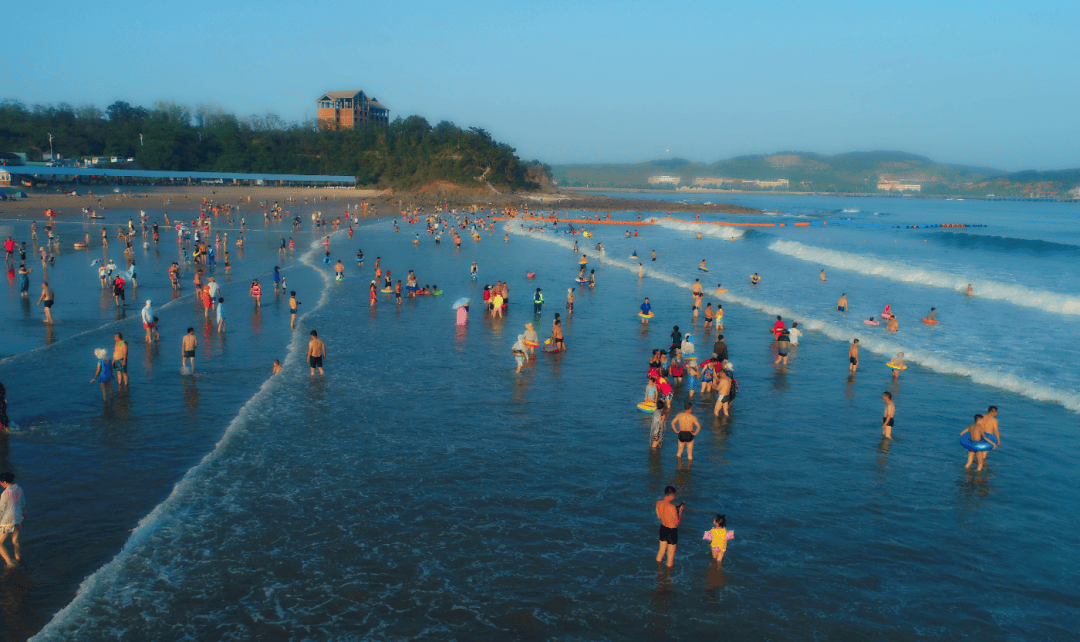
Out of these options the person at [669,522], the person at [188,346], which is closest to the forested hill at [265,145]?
the person at [188,346]

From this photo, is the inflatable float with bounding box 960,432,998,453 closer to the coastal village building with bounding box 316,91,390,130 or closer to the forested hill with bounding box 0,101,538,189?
the forested hill with bounding box 0,101,538,189

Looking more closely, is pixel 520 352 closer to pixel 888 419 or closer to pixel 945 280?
pixel 888 419

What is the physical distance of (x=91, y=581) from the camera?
8344 mm

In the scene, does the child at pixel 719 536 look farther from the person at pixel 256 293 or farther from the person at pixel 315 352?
the person at pixel 256 293

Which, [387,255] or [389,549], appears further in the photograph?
[387,255]

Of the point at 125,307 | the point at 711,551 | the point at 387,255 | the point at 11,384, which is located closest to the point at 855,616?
the point at 711,551

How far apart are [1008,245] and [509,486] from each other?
72541mm

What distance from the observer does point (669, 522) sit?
8867 mm

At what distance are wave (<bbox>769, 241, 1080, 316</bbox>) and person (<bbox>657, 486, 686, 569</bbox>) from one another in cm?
3030

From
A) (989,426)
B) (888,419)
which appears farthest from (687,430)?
(989,426)

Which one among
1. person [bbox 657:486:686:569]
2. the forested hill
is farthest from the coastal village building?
person [bbox 657:486:686:569]

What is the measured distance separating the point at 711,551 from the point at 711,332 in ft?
49.1

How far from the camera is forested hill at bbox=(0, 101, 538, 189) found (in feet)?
362

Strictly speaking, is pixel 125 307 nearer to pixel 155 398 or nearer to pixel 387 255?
pixel 155 398
